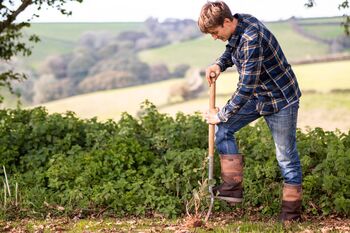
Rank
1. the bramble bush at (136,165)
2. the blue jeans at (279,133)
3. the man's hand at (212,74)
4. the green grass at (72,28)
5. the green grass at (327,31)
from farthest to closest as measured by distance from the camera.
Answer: the green grass at (72,28), the green grass at (327,31), the bramble bush at (136,165), the man's hand at (212,74), the blue jeans at (279,133)

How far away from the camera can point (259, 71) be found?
571 centimetres

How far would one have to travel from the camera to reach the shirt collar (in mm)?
5773

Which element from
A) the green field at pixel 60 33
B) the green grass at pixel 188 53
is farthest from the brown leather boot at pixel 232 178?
the green field at pixel 60 33

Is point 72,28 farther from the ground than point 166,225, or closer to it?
farther from the ground

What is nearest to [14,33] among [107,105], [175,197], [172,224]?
[175,197]

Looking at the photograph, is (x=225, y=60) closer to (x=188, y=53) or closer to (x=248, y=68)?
(x=248, y=68)

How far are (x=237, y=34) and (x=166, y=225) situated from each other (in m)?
2.12

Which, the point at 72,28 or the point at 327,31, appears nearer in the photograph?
the point at 327,31

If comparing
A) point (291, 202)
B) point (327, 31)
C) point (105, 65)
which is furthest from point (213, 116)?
point (105, 65)

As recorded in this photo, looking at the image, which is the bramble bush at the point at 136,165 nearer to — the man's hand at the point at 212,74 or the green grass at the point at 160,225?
the green grass at the point at 160,225

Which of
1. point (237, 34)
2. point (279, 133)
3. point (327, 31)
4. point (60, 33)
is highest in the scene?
point (60, 33)

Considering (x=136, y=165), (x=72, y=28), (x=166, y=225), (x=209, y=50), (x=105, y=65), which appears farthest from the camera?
(x=72, y=28)

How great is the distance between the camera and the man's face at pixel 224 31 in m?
5.75

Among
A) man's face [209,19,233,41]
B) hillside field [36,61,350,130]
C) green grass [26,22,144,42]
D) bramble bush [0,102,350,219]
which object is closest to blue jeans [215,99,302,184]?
bramble bush [0,102,350,219]
